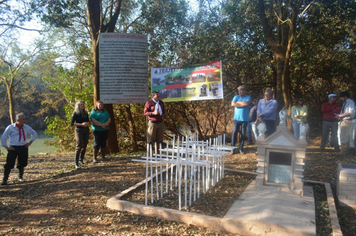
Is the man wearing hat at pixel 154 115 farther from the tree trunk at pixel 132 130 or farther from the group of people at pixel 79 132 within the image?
the tree trunk at pixel 132 130

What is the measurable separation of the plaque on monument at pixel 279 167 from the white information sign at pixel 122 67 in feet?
14.4

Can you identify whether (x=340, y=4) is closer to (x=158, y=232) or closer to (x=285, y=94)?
(x=285, y=94)

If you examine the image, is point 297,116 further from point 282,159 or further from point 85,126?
point 85,126

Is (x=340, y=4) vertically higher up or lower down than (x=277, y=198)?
higher up

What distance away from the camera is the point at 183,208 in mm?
4324

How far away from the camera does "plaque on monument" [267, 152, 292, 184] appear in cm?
498

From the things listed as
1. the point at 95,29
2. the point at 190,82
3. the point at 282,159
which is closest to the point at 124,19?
the point at 95,29

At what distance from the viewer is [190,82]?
834cm

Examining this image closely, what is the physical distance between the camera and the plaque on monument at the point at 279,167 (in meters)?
4.98

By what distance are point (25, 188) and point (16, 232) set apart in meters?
2.22

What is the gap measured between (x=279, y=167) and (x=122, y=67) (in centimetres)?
514

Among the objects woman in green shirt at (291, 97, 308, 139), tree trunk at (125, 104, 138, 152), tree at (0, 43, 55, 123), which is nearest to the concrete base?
woman in green shirt at (291, 97, 308, 139)

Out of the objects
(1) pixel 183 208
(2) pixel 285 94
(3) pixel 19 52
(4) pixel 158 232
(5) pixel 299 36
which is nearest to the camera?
(4) pixel 158 232

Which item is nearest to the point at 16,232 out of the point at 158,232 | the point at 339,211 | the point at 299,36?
the point at 158,232
